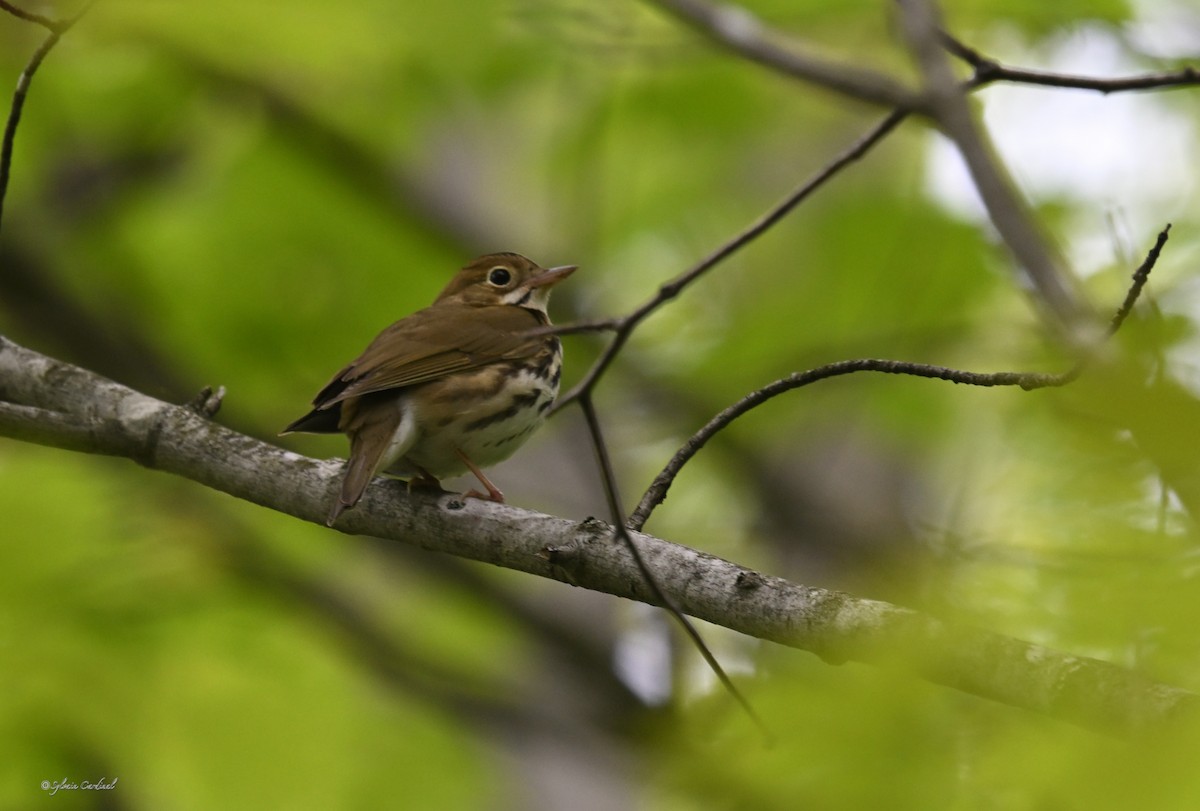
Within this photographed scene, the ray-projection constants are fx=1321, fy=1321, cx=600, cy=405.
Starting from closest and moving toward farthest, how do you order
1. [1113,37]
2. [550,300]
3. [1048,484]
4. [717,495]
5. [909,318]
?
1. [1048,484]
2. [1113,37]
3. [909,318]
4. [550,300]
5. [717,495]

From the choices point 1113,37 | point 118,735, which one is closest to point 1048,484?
point 1113,37

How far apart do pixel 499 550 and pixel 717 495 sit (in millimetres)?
6431

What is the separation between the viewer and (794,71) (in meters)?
4.17

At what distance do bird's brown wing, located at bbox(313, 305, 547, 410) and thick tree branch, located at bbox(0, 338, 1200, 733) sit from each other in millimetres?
712

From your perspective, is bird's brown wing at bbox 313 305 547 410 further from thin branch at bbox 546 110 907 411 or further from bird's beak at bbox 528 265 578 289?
thin branch at bbox 546 110 907 411

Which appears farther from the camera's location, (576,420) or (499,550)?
(576,420)

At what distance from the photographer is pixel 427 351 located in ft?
18.0

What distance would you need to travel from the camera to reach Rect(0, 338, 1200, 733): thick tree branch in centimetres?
259

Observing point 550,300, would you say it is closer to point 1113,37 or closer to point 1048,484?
point 1113,37

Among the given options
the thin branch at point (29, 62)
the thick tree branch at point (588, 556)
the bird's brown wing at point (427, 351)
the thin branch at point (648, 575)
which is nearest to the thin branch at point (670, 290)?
the thin branch at point (648, 575)

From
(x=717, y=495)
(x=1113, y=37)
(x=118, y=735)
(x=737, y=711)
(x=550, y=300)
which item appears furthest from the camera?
(x=717, y=495)

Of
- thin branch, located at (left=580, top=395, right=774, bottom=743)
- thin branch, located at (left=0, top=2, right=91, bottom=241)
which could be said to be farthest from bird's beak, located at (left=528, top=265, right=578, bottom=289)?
thin branch, located at (left=580, top=395, right=774, bottom=743)

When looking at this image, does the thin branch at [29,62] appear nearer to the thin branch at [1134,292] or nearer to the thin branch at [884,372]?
the thin branch at [884,372]

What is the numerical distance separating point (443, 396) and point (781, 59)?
1.97 meters
